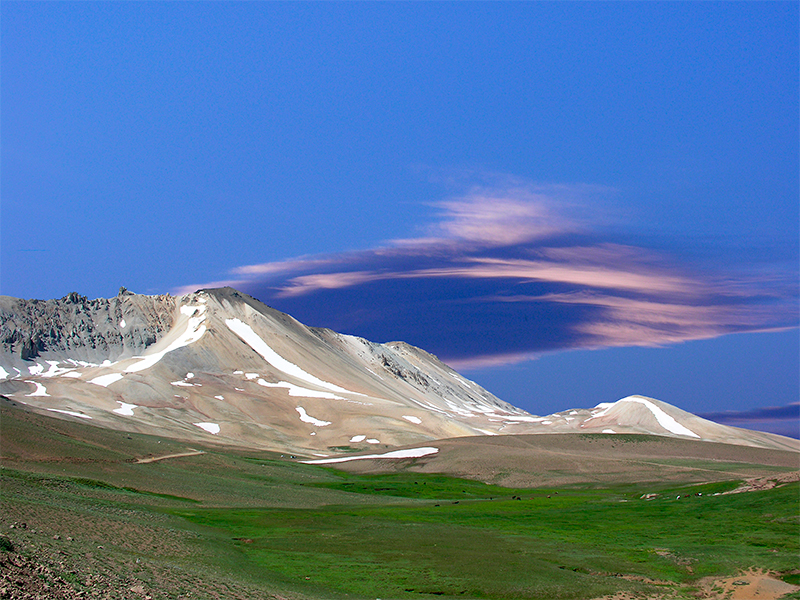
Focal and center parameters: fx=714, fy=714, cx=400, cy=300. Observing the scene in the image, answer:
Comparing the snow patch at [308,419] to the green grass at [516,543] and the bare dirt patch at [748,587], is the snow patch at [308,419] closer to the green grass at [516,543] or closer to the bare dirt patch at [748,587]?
the green grass at [516,543]

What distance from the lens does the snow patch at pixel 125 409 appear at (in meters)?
144

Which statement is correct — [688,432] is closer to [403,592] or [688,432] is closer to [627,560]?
[627,560]

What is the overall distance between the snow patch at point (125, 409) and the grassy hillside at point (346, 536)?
7187 cm

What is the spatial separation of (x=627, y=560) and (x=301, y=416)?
5433 inches

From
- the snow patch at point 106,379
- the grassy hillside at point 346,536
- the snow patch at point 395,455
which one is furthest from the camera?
the snow patch at point 106,379

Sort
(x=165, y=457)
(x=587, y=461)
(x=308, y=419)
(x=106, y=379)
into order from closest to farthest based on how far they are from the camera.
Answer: (x=165, y=457)
(x=587, y=461)
(x=308, y=419)
(x=106, y=379)

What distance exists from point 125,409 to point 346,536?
386 ft

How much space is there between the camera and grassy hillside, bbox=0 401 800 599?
29.5 m

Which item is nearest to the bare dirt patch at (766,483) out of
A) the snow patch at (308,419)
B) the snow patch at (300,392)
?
the snow patch at (308,419)

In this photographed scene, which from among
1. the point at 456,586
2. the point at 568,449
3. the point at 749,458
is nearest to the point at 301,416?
the point at 568,449

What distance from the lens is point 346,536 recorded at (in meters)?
44.5

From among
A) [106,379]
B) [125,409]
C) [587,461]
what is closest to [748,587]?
[587,461]

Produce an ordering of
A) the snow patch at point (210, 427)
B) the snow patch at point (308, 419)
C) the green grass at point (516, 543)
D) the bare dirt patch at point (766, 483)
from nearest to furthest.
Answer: the green grass at point (516, 543) < the bare dirt patch at point (766, 483) < the snow patch at point (210, 427) < the snow patch at point (308, 419)

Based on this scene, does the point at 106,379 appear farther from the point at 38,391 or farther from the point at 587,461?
the point at 587,461
